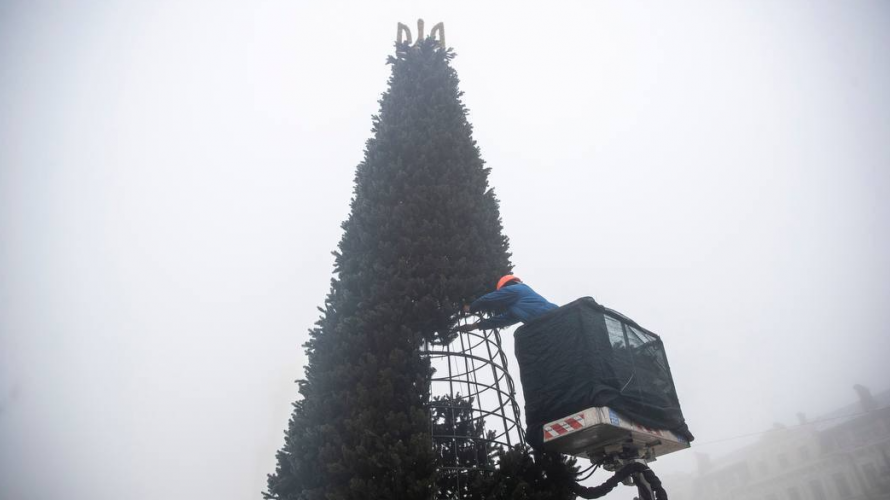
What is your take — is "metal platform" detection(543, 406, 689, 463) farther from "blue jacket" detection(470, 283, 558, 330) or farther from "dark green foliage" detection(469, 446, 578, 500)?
"blue jacket" detection(470, 283, 558, 330)

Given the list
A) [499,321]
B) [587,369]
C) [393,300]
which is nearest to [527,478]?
[587,369]

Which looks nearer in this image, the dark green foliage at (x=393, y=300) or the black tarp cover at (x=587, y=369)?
the dark green foliage at (x=393, y=300)

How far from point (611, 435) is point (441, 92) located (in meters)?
7.21

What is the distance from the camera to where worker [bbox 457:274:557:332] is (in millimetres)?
6363

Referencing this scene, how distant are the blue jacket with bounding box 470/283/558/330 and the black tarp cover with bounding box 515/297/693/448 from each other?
1.67 feet

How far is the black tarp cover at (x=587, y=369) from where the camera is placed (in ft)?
16.4

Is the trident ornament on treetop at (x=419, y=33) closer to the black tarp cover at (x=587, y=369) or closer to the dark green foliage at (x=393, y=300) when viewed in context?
the dark green foliage at (x=393, y=300)

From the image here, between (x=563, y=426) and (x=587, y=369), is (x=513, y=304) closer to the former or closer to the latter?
(x=587, y=369)

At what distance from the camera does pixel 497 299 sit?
6367 mm

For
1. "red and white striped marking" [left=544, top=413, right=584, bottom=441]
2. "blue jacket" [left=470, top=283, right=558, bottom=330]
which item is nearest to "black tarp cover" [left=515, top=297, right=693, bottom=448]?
"red and white striped marking" [left=544, top=413, right=584, bottom=441]

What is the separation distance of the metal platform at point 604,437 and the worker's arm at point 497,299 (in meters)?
1.80

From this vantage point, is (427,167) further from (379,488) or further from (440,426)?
(379,488)

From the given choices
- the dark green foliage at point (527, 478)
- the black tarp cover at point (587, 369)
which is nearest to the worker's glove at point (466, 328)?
the black tarp cover at point (587, 369)

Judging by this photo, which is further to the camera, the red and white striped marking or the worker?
the worker
